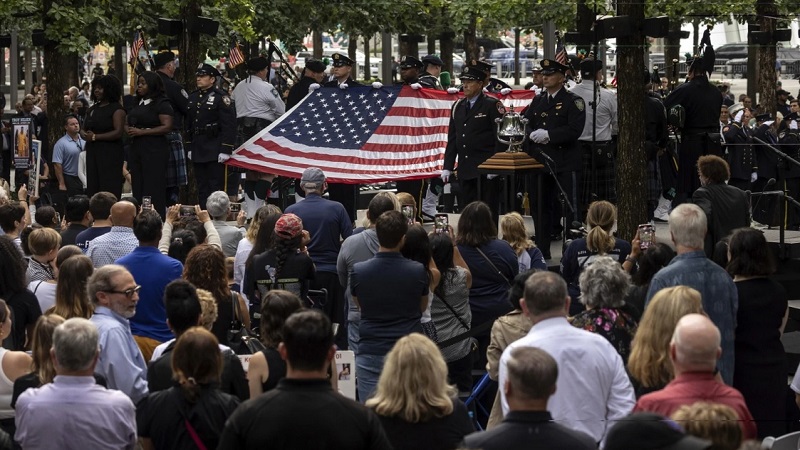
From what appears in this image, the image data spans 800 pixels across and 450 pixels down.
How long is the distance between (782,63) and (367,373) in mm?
14325

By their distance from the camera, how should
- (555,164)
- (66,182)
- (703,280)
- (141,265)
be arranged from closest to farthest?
(703,280) → (141,265) → (555,164) → (66,182)

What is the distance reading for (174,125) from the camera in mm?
15750

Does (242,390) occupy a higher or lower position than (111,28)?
lower

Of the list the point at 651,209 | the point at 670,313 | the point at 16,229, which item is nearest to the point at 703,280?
the point at 670,313

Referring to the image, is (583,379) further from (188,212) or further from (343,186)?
(343,186)

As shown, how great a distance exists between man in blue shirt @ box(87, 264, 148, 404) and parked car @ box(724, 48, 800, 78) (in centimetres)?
1138

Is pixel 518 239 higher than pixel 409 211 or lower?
lower

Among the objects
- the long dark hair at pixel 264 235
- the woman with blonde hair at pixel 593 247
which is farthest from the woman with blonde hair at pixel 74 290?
the woman with blonde hair at pixel 593 247

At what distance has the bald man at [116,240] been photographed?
9656mm

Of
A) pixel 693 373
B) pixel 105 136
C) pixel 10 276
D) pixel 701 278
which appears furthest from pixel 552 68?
pixel 693 373

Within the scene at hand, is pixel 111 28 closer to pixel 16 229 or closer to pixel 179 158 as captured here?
pixel 179 158

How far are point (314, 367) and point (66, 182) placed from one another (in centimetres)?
1241

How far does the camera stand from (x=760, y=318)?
803cm

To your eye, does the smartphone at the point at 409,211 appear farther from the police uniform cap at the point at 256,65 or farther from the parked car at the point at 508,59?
the parked car at the point at 508,59
